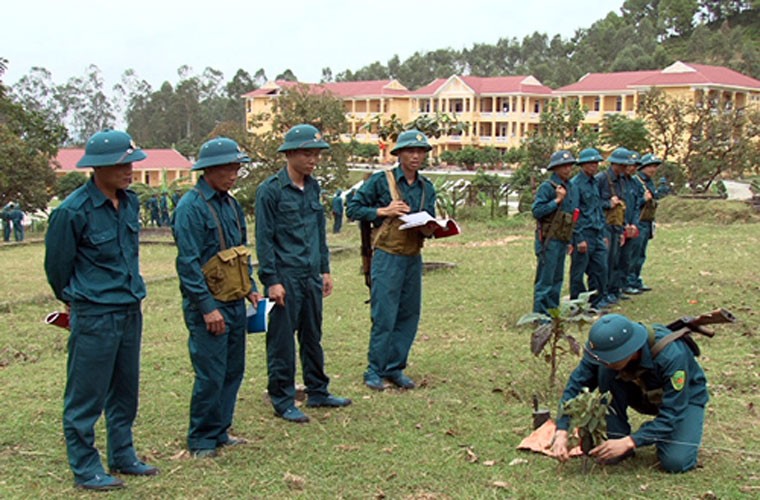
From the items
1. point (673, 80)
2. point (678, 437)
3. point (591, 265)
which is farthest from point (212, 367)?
point (673, 80)

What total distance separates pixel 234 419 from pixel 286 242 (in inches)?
49.9

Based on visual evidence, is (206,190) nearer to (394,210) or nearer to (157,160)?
(394,210)

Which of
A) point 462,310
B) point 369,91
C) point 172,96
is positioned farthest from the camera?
point 172,96

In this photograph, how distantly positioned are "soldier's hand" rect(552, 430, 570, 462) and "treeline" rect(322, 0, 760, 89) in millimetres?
73037

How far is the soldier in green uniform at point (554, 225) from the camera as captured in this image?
831cm

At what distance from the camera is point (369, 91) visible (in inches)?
2793

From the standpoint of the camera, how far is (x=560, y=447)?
4523 millimetres

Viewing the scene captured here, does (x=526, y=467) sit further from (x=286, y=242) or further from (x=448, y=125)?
(x=448, y=125)

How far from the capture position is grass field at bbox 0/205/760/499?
4387 mm

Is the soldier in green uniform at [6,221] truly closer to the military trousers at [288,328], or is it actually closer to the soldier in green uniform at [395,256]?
the soldier in green uniform at [395,256]

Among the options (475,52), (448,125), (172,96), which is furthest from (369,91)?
(448,125)

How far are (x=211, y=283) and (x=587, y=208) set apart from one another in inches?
215

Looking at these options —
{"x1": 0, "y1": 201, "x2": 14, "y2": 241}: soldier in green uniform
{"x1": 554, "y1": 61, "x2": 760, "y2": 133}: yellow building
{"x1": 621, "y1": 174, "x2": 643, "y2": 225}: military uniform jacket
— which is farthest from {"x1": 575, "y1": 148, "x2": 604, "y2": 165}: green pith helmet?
{"x1": 554, "y1": 61, "x2": 760, "y2": 133}: yellow building

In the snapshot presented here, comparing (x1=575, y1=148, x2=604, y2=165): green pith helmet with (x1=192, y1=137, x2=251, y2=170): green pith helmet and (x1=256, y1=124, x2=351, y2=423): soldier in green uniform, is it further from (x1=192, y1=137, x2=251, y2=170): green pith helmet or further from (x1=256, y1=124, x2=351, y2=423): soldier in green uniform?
(x1=192, y1=137, x2=251, y2=170): green pith helmet
